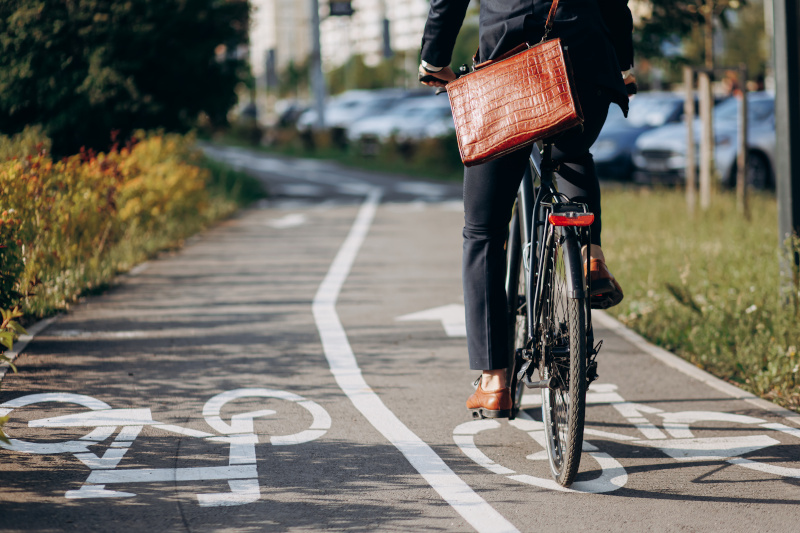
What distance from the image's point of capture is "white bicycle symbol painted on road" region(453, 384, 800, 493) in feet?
12.7

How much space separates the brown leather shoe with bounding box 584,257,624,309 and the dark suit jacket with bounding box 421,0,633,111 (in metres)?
0.63

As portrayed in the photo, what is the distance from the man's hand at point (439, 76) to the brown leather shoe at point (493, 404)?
3.99 feet

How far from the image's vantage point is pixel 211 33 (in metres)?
12.2

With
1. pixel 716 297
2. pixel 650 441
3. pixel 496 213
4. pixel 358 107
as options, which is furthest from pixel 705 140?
pixel 358 107

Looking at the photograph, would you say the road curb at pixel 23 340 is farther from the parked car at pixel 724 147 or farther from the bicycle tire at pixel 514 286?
the parked car at pixel 724 147

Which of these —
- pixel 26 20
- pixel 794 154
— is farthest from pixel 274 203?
pixel 794 154

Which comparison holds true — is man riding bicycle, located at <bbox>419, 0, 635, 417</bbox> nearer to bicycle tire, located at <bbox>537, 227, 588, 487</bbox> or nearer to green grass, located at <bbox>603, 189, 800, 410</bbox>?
bicycle tire, located at <bbox>537, 227, 588, 487</bbox>

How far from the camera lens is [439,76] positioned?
3945 millimetres

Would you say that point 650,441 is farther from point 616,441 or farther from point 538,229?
point 538,229

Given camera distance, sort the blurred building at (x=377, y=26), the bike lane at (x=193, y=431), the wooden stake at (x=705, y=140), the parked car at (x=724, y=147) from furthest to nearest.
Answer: the blurred building at (x=377, y=26)
the parked car at (x=724, y=147)
the wooden stake at (x=705, y=140)
the bike lane at (x=193, y=431)

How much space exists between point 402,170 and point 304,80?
6955 centimetres

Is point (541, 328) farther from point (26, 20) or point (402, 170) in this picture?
point (402, 170)

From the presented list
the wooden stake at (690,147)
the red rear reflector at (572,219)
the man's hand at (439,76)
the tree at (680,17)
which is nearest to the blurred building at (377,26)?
the tree at (680,17)

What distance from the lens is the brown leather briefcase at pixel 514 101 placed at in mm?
3605
